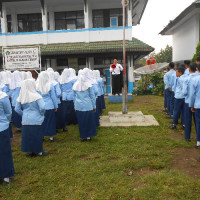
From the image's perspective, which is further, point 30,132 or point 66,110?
point 66,110

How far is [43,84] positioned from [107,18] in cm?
1161

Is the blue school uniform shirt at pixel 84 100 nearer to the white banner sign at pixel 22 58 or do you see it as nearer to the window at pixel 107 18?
the white banner sign at pixel 22 58

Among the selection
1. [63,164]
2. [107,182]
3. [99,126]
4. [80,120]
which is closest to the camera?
[107,182]

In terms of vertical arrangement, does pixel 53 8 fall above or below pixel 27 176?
above

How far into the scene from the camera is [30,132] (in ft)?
14.4

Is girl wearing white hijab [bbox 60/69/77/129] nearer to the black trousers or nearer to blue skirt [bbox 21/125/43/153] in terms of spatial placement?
blue skirt [bbox 21/125/43/153]

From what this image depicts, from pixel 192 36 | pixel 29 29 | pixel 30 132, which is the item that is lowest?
pixel 30 132

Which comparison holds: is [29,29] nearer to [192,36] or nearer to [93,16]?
[93,16]

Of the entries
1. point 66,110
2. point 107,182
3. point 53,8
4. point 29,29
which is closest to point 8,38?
point 29,29

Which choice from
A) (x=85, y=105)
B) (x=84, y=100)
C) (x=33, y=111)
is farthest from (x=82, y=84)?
(x=33, y=111)

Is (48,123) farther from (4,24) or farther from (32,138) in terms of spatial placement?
(4,24)

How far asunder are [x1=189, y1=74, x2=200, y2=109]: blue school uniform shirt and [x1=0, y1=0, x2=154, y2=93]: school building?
896cm

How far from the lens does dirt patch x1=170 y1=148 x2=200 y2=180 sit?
3724mm

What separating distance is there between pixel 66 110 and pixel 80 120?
1.83 metres
